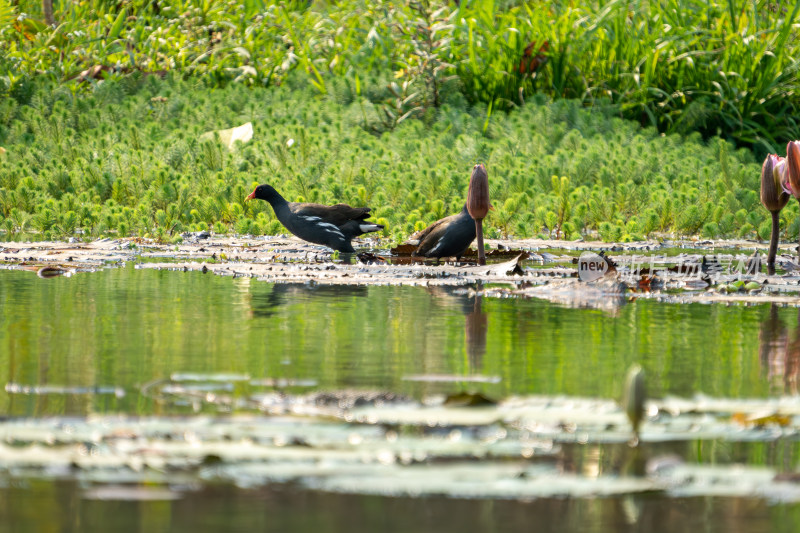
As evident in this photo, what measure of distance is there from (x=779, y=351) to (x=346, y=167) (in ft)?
26.6

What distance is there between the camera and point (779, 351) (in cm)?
445

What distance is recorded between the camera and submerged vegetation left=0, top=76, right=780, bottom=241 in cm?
1066

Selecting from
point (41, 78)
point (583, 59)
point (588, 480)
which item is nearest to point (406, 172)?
point (583, 59)

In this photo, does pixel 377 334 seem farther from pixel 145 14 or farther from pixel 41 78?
pixel 145 14

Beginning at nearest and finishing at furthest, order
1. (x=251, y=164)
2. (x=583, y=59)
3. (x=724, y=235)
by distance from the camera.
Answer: (x=724, y=235) → (x=251, y=164) → (x=583, y=59)

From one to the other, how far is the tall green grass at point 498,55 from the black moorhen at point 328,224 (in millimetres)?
6079

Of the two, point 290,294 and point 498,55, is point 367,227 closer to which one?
point 290,294

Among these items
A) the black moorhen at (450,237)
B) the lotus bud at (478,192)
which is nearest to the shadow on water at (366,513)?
the lotus bud at (478,192)

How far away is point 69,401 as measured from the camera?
3385 millimetres

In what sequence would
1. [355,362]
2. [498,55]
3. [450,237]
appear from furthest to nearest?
[498,55]
[450,237]
[355,362]

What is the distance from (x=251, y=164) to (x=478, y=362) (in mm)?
9566

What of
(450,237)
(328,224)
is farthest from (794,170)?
(328,224)

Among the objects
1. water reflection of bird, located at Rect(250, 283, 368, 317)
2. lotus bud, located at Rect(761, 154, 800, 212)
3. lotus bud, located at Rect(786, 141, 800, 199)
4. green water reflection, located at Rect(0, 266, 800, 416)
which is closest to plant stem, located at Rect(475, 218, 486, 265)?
water reflection of bird, located at Rect(250, 283, 368, 317)

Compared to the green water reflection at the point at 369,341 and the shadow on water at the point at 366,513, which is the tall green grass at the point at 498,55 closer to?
the green water reflection at the point at 369,341
